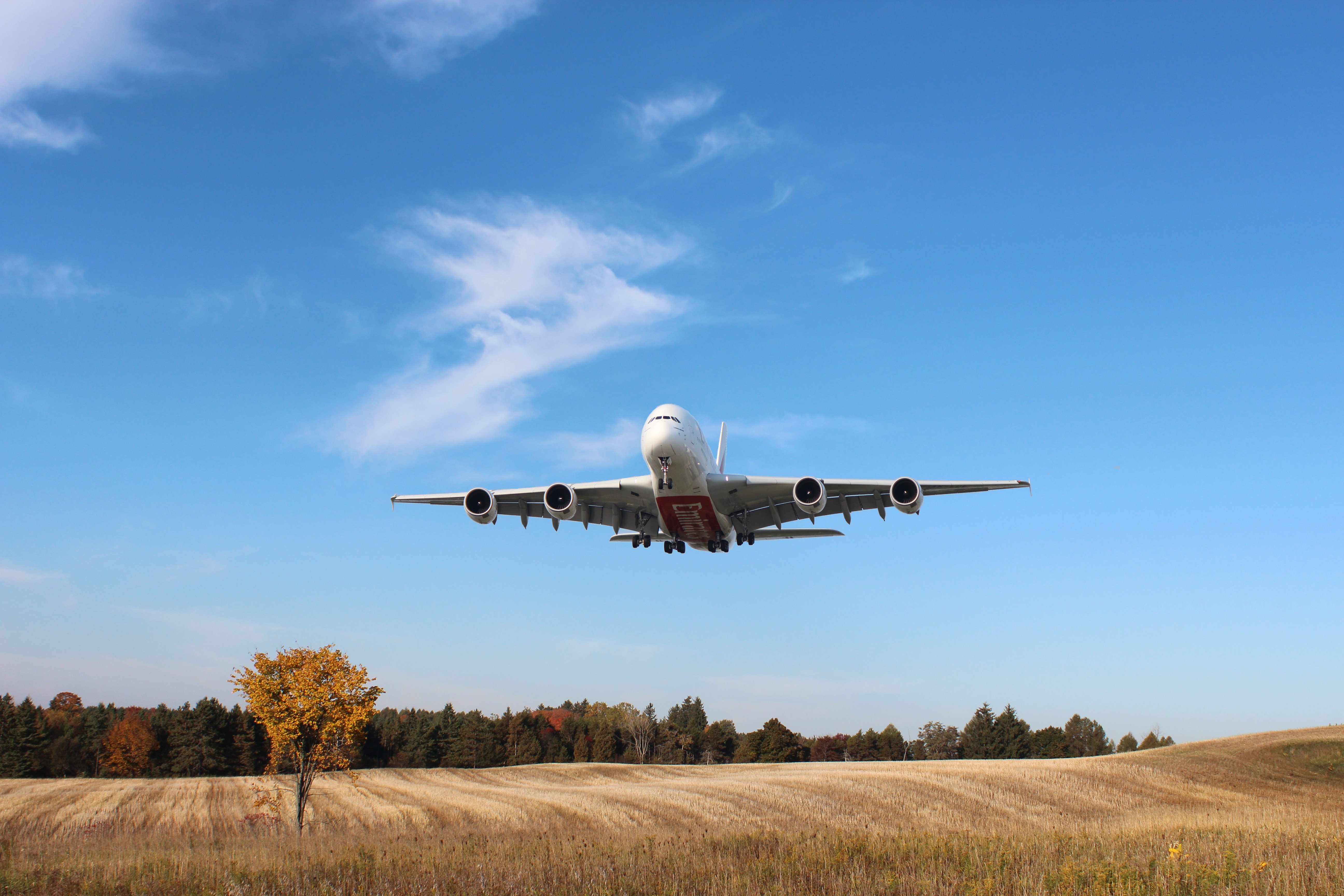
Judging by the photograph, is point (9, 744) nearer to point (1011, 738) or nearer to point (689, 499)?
point (689, 499)

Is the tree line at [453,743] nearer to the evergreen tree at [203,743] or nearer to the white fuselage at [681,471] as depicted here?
the evergreen tree at [203,743]

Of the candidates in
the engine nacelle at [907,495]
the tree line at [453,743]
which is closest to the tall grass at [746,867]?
the engine nacelle at [907,495]

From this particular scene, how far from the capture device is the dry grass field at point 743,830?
49.3ft

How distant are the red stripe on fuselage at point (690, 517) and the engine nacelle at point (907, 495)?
21.9ft

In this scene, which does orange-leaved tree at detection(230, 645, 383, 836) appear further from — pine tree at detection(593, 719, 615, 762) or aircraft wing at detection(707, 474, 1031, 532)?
pine tree at detection(593, 719, 615, 762)

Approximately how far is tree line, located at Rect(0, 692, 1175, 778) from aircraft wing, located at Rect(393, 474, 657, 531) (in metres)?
58.4

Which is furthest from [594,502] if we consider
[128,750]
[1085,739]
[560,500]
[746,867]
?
[1085,739]

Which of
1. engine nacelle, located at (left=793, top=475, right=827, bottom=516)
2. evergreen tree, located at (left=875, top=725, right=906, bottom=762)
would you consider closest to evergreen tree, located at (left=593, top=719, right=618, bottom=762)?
evergreen tree, located at (left=875, top=725, right=906, bottom=762)

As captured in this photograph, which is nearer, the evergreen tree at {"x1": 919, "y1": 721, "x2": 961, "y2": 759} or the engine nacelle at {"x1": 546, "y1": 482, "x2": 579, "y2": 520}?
the engine nacelle at {"x1": 546, "y1": 482, "x2": 579, "y2": 520}

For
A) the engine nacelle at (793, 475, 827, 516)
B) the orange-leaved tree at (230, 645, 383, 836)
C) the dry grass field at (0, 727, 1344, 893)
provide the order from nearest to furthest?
the dry grass field at (0, 727, 1344, 893), the engine nacelle at (793, 475, 827, 516), the orange-leaved tree at (230, 645, 383, 836)

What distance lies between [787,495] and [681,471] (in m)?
5.71

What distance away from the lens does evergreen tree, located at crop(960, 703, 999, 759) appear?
95.5 m

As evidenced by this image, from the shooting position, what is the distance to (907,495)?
100 ft

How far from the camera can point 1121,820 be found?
32094 millimetres
